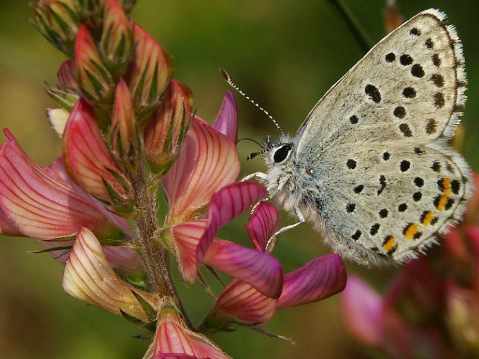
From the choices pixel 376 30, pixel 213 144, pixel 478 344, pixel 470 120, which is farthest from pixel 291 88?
pixel 213 144

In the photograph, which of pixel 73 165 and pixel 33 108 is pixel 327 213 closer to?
pixel 73 165

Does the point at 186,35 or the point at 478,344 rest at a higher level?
the point at 186,35

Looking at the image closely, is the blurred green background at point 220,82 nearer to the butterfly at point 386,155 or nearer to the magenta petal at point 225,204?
the butterfly at point 386,155

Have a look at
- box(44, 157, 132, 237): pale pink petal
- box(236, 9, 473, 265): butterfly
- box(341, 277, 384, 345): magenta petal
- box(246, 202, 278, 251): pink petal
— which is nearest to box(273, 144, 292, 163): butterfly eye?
box(236, 9, 473, 265): butterfly

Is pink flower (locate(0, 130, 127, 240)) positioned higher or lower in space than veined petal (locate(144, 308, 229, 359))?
higher

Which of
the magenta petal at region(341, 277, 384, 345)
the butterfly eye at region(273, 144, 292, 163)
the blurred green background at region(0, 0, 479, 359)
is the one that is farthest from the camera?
the blurred green background at region(0, 0, 479, 359)

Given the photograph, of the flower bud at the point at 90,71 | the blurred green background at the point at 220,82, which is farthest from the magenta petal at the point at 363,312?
the flower bud at the point at 90,71

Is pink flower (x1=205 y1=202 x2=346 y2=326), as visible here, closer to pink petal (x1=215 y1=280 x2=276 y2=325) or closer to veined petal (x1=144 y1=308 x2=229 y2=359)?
pink petal (x1=215 y1=280 x2=276 y2=325)

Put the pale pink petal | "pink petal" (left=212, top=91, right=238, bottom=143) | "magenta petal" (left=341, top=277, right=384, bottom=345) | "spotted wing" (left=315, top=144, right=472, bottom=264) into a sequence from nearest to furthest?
the pale pink petal
"pink petal" (left=212, top=91, right=238, bottom=143)
"spotted wing" (left=315, top=144, right=472, bottom=264)
"magenta petal" (left=341, top=277, right=384, bottom=345)
